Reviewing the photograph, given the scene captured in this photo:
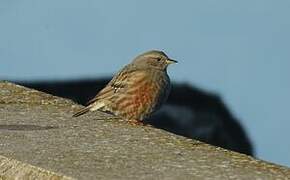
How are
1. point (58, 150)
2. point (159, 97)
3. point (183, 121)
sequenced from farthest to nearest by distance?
point (183, 121), point (159, 97), point (58, 150)

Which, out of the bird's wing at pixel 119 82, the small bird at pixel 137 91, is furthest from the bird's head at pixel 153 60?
the bird's wing at pixel 119 82

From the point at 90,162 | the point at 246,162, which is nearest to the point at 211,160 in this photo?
the point at 246,162

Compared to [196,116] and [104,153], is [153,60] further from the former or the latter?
[104,153]

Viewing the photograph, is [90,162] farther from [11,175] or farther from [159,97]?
[159,97]

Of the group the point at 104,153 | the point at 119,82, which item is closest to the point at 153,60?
the point at 119,82

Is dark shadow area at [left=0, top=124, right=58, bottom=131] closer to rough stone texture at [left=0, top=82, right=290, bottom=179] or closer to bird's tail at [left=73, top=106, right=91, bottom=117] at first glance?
rough stone texture at [left=0, top=82, right=290, bottom=179]

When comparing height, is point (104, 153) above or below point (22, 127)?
above
